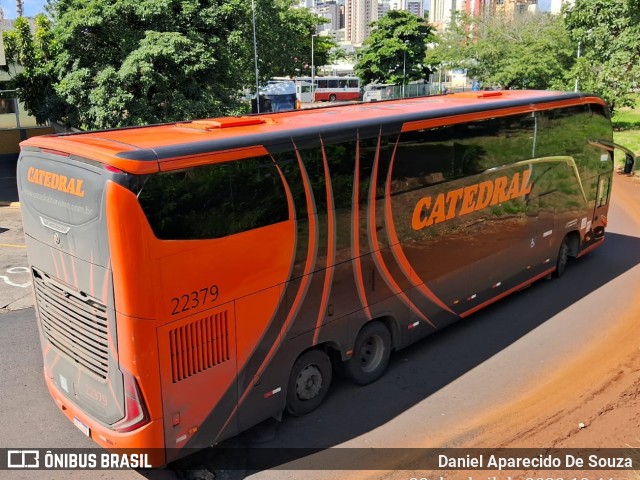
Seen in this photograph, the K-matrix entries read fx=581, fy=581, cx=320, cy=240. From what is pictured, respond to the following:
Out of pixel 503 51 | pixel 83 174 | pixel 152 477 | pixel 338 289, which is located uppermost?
pixel 503 51

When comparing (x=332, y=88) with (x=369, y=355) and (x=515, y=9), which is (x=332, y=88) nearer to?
(x=515, y=9)

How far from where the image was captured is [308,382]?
754cm

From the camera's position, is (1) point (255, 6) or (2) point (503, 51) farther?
(2) point (503, 51)

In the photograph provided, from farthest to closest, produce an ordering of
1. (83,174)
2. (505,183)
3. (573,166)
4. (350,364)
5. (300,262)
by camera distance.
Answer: (573,166), (505,183), (350,364), (300,262), (83,174)

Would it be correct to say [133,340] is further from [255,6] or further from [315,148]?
[255,6]

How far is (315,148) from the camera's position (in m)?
6.89

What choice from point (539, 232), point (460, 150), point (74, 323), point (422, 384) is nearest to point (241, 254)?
point (74, 323)

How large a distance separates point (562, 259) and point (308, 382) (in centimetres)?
753

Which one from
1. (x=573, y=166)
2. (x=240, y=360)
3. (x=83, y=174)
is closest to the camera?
(x=83, y=174)

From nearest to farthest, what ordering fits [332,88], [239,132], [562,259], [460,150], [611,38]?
[239,132] < [460,150] < [562,259] < [611,38] < [332,88]

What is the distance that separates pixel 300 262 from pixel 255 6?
29.6 metres

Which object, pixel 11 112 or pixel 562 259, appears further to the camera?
pixel 11 112

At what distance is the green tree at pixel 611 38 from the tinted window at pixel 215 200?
19476 mm

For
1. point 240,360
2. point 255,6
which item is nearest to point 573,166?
point 240,360
